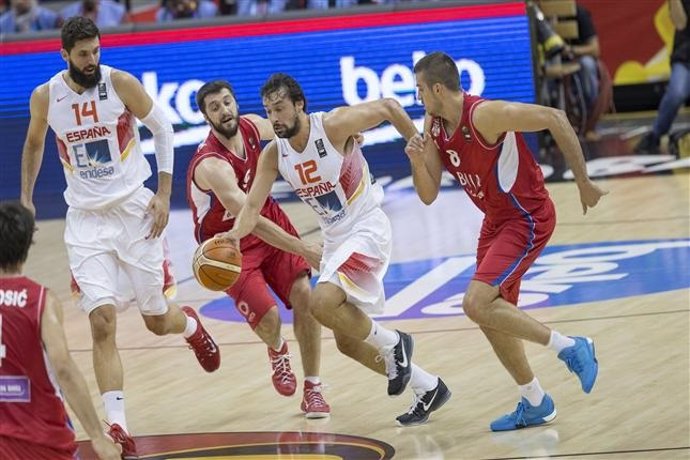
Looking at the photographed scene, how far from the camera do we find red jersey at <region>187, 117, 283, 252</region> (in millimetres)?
8273

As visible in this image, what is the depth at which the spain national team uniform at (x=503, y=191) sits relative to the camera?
23.8ft

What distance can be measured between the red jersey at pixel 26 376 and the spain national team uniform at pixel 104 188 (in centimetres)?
252

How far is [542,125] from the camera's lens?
277 inches

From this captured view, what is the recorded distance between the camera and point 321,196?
7.69 m

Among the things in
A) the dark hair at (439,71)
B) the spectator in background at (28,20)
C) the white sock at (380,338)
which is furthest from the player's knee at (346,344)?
the spectator in background at (28,20)

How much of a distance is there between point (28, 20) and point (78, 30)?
1035cm

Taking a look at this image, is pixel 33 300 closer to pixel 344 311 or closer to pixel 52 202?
pixel 344 311

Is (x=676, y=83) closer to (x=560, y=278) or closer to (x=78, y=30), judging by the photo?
(x=560, y=278)

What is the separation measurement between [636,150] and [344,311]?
8.97m

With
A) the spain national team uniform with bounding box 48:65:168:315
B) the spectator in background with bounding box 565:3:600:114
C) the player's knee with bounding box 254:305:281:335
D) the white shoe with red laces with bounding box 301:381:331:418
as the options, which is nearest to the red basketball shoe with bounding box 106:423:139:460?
the spain national team uniform with bounding box 48:65:168:315

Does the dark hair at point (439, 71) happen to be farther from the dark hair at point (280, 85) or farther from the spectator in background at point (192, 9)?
the spectator in background at point (192, 9)

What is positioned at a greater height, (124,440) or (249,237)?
(249,237)

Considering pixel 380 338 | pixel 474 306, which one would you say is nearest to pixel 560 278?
pixel 380 338

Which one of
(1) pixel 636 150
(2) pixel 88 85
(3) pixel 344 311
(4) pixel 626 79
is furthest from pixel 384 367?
(4) pixel 626 79
